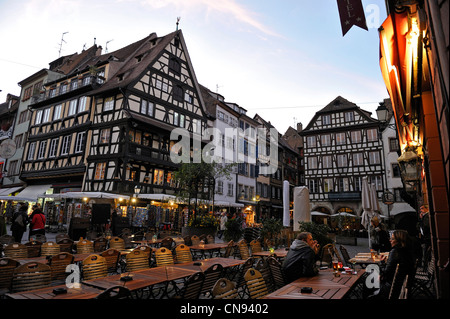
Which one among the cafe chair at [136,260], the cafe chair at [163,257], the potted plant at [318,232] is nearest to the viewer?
the cafe chair at [136,260]

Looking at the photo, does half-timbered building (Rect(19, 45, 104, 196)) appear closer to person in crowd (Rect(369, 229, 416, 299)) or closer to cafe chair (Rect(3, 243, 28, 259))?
cafe chair (Rect(3, 243, 28, 259))

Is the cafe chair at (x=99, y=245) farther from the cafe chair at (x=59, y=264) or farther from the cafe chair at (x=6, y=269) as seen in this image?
the cafe chair at (x=6, y=269)

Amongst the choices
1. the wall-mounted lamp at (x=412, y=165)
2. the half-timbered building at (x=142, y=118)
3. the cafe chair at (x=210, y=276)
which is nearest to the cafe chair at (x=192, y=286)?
the cafe chair at (x=210, y=276)

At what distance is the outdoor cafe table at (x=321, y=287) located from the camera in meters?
3.57

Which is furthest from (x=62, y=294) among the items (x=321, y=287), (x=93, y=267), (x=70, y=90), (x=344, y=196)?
(x=344, y=196)

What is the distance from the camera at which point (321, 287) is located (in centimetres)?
403

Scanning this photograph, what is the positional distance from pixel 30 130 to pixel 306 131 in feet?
94.6

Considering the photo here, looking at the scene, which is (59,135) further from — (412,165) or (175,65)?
(412,165)

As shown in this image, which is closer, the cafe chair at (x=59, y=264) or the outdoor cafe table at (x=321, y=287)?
the outdoor cafe table at (x=321, y=287)

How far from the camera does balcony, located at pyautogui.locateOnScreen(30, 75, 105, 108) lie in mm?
24344

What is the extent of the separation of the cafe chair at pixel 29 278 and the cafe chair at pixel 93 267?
1.96 ft

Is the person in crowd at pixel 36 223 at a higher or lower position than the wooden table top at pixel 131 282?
higher
